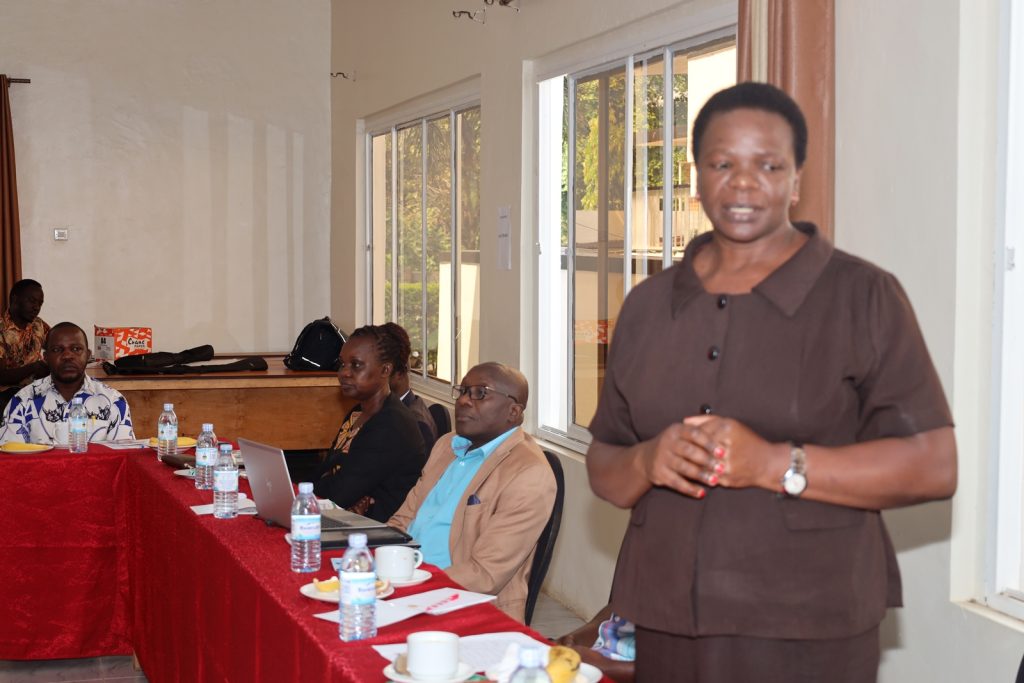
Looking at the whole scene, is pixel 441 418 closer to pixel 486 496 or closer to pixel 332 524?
pixel 486 496

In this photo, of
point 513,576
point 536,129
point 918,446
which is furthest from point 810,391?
point 536,129

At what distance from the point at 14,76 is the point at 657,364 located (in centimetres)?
792

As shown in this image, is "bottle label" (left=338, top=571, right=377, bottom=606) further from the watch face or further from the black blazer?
the black blazer

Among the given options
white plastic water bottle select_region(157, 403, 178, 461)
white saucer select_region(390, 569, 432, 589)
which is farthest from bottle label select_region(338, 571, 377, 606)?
white plastic water bottle select_region(157, 403, 178, 461)

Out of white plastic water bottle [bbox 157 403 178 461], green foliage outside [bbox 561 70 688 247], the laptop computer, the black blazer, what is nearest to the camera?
the laptop computer

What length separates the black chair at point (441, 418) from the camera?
185 inches

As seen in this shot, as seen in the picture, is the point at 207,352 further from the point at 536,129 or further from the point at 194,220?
the point at 536,129

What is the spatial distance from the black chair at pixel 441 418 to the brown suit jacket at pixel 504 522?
1.46m

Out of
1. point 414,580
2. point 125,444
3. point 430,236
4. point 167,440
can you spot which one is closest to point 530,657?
point 414,580

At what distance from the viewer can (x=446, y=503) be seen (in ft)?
10.8

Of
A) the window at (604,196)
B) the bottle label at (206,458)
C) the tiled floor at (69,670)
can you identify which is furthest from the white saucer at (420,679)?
the tiled floor at (69,670)

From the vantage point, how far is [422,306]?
7500 millimetres

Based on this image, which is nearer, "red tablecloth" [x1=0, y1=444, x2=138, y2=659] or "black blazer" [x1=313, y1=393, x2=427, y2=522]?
"black blazer" [x1=313, y1=393, x2=427, y2=522]

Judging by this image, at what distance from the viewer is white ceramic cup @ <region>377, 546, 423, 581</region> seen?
8.14ft
